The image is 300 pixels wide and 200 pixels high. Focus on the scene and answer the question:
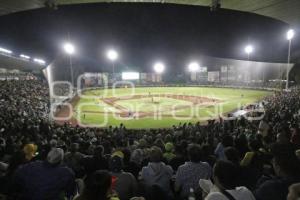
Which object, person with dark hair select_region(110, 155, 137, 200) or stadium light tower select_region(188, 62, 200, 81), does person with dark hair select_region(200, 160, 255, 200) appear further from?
stadium light tower select_region(188, 62, 200, 81)

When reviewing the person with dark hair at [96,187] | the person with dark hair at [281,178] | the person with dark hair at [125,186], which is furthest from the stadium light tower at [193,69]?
the person with dark hair at [96,187]

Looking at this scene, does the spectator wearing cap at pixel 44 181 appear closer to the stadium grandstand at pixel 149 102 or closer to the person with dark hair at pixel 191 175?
the stadium grandstand at pixel 149 102

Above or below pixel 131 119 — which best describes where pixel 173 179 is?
above

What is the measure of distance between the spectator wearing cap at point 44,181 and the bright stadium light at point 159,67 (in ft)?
254

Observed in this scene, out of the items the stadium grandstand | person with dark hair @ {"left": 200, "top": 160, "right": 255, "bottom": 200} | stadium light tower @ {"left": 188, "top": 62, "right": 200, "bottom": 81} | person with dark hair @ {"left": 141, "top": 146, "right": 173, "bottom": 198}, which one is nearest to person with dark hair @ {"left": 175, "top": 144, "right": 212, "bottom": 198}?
the stadium grandstand

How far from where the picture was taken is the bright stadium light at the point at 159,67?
269 feet

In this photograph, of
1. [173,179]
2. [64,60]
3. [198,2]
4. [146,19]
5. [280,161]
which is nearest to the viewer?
[280,161]

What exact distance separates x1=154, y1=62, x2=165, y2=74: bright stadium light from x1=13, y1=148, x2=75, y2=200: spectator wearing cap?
7756cm

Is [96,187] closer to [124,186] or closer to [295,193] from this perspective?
[124,186]

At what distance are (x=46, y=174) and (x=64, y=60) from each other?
52817mm

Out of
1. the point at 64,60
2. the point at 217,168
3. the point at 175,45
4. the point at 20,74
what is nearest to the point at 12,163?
the point at 217,168

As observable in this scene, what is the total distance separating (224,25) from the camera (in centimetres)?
6181

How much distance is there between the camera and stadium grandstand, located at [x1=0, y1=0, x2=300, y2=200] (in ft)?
16.4

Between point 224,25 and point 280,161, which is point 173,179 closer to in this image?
point 280,161
